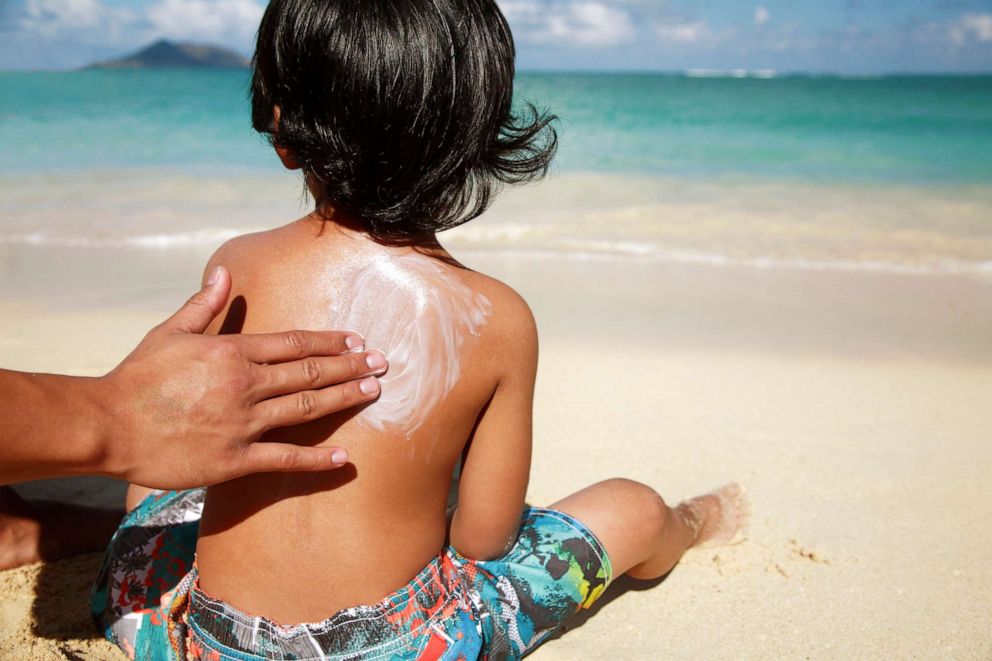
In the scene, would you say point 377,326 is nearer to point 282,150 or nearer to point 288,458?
point 288,458

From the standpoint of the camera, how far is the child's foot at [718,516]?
2.37 m

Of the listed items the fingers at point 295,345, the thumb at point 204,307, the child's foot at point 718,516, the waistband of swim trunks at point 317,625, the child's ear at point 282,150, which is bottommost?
the child's foot at point 718,516

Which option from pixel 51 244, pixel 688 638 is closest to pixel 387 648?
pixel 688 638

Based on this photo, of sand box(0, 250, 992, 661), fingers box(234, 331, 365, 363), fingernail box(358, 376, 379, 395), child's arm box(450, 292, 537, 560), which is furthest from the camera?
sand box(0, 250, 992, 661)

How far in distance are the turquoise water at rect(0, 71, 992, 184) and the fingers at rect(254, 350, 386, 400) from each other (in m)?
9.17

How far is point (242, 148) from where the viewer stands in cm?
1256

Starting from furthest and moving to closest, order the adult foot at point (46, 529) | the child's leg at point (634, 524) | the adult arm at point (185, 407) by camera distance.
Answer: the adult foot at point (46, 529) → the child's leg at point (634, 524) → the adult arm at point (185, 407)

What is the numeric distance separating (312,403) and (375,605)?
1.38ft

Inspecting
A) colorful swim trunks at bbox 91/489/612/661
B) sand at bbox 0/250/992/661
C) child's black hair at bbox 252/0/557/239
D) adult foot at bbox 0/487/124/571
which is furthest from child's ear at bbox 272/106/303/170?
adult foot at bbox 0/487/124/571

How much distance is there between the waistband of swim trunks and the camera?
147 centimetres

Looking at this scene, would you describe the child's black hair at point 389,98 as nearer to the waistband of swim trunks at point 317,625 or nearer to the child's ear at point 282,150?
the child's ear at point 282,150

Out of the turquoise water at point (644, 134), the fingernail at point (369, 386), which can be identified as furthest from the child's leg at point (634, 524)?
the turquoise water at point (644, 134)

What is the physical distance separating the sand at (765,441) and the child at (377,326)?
0.61m

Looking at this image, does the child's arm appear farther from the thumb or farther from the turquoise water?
the turquoise water
